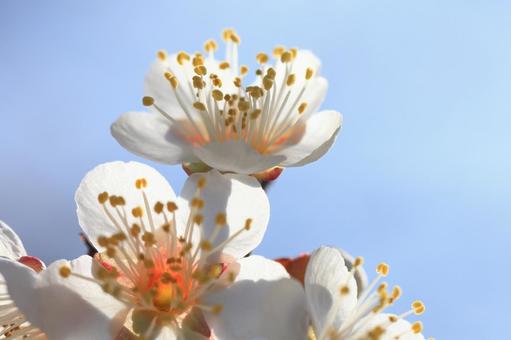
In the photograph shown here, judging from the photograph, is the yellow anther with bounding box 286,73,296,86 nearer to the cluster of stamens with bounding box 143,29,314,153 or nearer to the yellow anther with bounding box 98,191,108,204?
the cluster of stamens with bounding box 143,29,314,153

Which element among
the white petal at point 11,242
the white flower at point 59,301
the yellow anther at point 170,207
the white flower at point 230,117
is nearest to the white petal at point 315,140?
the white flower at point 230,117

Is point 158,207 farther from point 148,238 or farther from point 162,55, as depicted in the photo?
point 162,55

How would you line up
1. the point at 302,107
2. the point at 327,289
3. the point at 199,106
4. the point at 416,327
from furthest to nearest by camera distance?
the point at 302,107 → the point at 199,106 → the point at 416,327 → the point at 327,289

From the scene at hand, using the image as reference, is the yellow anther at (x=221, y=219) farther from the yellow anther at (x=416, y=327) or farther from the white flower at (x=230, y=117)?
the yellow anther at (x=416, y=327)

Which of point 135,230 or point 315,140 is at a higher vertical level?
point 315,140

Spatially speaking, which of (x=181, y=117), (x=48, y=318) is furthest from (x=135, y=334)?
(x=181, y=117)

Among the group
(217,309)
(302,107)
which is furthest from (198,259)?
(302,107)
